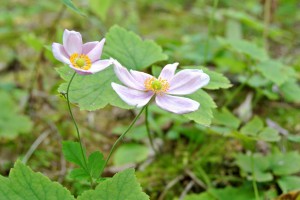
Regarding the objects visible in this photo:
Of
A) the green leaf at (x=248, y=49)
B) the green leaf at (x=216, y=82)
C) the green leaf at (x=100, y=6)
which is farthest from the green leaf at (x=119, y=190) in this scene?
the green leaf at (x=100, y=6)

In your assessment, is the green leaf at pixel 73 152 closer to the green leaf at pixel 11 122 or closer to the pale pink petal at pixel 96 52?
the pale pink petal at pixel 96 52

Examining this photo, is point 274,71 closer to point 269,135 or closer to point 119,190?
point 269,135

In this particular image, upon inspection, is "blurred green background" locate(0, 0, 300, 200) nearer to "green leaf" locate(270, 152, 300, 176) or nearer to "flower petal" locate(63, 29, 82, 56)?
"green leaf" locate(270, 152, 300, 176)

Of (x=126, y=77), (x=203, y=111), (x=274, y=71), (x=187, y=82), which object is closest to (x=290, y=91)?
(x=274, y=71)

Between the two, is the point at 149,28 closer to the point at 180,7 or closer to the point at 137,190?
the point at 180,7

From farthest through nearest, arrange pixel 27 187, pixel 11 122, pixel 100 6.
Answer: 1. pixel 100 6
2. pixel 11 122
3. pixel 27 187

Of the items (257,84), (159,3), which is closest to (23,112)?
(257,84)
